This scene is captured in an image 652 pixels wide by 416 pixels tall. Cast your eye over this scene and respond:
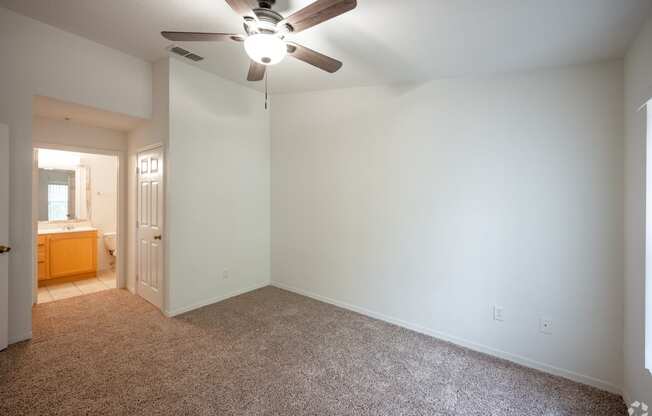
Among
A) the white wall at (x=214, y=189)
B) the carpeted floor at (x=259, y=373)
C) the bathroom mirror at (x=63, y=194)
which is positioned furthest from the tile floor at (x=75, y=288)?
the white wall at (x=214, y=189)

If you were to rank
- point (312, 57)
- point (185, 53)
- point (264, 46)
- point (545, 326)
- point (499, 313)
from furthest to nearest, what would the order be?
point (185, 53)
point (499, 313)
point (545, 326)
point (312, 57)
point (264, 46)

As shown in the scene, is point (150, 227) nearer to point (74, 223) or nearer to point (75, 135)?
point (75, 135)

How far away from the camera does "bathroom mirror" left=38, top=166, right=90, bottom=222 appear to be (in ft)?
15.2

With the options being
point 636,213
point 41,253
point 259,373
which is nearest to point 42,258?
point 41,253

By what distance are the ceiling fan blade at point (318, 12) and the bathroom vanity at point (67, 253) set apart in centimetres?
489

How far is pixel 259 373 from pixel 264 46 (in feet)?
7.75

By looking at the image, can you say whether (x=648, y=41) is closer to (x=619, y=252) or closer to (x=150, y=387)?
(x=619, y=252)

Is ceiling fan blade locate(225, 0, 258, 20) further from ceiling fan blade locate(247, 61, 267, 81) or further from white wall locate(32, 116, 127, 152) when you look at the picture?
white wall locate(32, 116, 127, 152)

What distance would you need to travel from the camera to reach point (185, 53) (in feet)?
9.71

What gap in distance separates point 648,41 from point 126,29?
12.8 ft

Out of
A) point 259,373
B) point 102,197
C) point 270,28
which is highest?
point 270,28

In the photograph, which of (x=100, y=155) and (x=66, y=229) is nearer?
(x=100, y=155)

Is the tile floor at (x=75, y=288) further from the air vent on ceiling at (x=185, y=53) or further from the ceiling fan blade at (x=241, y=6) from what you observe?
the ceiling fan blade at (x=241, y=6)

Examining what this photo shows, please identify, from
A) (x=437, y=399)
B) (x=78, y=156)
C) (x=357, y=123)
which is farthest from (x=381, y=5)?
(x=78, y=156)
